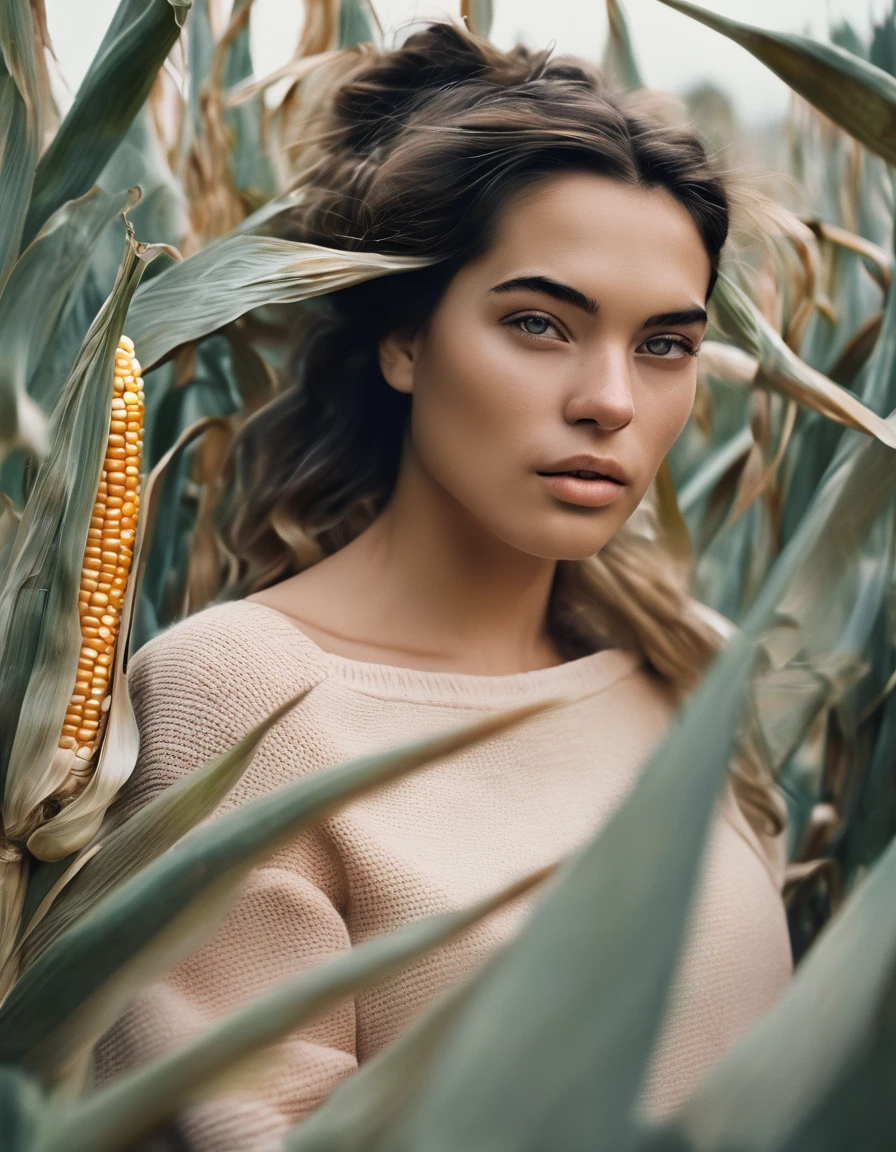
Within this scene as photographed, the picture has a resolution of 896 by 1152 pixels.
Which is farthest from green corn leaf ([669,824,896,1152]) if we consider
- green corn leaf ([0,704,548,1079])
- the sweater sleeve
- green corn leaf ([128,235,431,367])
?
green corn leaf ([128,235,431,367])

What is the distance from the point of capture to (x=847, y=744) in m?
0.95

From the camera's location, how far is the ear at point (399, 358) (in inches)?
33.2

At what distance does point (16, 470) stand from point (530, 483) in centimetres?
35

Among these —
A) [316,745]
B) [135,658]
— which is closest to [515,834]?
[316,745]

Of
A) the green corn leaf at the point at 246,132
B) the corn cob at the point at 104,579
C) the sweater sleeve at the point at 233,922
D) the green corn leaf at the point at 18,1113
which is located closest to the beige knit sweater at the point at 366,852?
the sweater sleeve at the point at 233,922

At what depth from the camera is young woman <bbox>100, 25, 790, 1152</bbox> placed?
74cm

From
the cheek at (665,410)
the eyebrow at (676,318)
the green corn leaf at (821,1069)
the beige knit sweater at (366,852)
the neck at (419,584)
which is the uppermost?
the green corn leaf at (821,1069)

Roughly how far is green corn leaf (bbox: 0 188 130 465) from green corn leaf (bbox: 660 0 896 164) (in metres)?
0.31

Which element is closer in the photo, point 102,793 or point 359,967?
point 359,967

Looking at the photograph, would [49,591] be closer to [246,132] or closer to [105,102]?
[105,102]

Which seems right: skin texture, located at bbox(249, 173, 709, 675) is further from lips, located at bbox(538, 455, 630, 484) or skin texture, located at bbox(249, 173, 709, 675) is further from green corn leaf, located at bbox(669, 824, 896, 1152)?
green corn leaf, located at bbox(669, 824, 896, 1152)

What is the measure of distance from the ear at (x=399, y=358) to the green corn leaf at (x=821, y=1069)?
0.63 meters

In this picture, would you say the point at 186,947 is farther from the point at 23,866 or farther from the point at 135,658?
the point at 135,658

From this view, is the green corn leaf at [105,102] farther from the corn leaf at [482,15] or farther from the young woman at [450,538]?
the corn leaf at [482,15]
